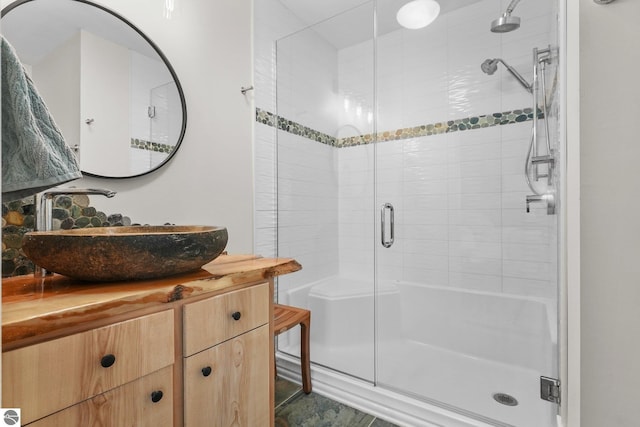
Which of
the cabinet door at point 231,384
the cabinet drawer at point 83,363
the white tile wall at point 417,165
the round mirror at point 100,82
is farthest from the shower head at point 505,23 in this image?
the cabinet drawer at point 83,363

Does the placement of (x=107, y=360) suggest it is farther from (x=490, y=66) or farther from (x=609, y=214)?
(x=490, y=66)

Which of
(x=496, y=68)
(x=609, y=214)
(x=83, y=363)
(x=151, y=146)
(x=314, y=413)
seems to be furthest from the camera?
(x=496, y=68)

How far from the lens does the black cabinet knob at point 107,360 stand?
26.1 inches

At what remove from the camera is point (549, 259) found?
5.73 feet

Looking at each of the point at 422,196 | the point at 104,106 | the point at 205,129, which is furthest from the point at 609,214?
the point at 104,106

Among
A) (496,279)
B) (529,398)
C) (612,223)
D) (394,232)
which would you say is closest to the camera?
(612,223)

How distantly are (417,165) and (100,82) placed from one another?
1.77 metres

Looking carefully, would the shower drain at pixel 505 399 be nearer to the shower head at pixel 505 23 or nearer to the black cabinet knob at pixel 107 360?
the black cabinet knob at pixel 107 360

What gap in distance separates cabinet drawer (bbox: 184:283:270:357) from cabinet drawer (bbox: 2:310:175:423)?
0.05 metres

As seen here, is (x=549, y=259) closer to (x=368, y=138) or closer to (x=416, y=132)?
(x=416, y=132)

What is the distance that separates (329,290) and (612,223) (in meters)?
1.54

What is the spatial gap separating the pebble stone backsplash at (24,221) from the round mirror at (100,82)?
0.13 m

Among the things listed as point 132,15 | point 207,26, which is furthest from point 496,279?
point 132,15

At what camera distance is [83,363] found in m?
0.64
